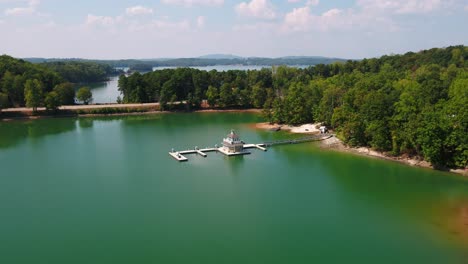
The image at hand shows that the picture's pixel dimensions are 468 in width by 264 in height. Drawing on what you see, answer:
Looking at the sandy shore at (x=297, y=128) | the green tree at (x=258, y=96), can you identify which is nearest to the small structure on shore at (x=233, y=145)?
the sandy shore at (x=297, y=128)

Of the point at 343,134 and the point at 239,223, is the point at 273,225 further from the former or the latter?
the point at 343,134

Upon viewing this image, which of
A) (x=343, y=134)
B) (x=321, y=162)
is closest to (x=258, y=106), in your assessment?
(x=343, y=134)

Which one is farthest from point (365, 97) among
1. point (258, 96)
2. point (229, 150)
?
point (258, 96)

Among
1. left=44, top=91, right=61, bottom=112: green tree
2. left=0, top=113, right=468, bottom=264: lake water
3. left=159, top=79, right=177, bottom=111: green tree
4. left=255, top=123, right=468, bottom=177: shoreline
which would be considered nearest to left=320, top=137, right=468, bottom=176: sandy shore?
left=255, top=123, right=468, bottom=177: shoreline

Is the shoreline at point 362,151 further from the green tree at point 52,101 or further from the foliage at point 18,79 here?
the foliage at point 18,79

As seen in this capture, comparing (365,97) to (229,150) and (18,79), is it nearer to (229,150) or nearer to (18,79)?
(229,150)
